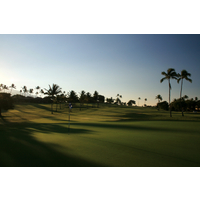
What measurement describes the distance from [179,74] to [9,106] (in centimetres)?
6091

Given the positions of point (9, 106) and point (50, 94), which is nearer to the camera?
point (9, 106)

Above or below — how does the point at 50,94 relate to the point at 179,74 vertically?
below

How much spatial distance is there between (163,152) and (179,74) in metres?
48.6

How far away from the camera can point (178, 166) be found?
680 cm

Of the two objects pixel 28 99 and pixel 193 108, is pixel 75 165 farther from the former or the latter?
pixel 28 99

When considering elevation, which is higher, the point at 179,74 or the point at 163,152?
the point at 179,74

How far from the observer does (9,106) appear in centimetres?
3828

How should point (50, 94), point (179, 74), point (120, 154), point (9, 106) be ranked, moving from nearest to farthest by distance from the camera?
1. point (120, 154)
2. point (9, 106)
3. point (179, 74)
4. point (50, 94)

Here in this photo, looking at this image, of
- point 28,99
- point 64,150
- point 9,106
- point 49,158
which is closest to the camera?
point 49,158

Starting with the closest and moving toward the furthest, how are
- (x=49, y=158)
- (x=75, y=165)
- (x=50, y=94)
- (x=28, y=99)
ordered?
1. (x=75, y=165)
2. (x=49, y=158)
3. (x=50, y=94)
4. (x=28, y=99)

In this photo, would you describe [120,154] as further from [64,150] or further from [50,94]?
[50,94]

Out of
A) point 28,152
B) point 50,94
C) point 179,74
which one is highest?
point 179,74

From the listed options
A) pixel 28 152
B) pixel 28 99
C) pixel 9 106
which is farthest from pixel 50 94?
pixel 28 99

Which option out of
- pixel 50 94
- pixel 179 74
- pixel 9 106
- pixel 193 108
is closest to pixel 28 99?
pixel 50 94
